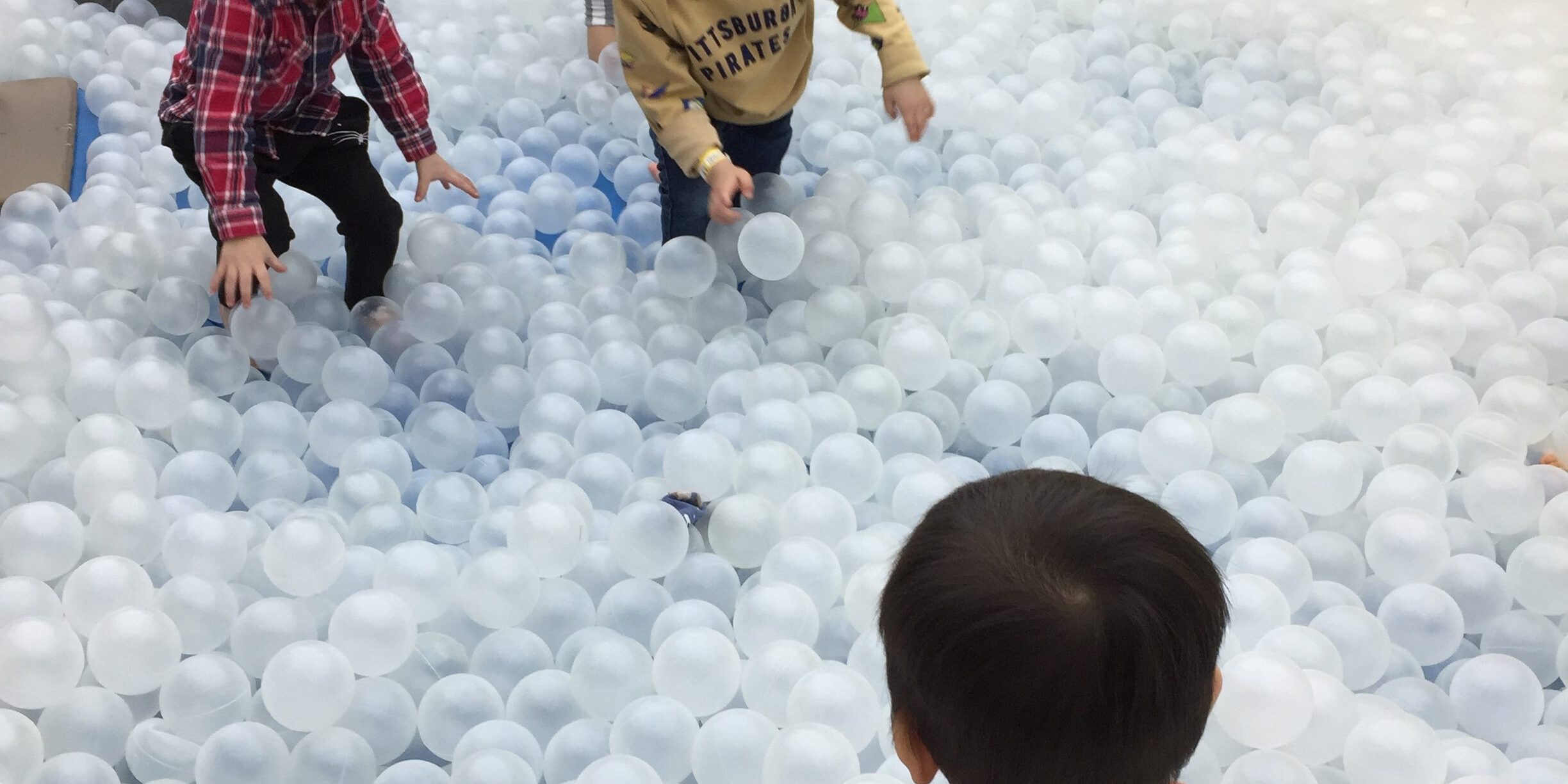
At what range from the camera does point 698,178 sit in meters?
1.58

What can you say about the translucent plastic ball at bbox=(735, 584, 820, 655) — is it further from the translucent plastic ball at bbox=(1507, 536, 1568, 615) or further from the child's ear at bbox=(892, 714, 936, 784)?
the translucent plastic ball at bbox=(1507, 536, 1568, 615)

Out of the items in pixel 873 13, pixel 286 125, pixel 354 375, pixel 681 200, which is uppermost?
pixel 873 13

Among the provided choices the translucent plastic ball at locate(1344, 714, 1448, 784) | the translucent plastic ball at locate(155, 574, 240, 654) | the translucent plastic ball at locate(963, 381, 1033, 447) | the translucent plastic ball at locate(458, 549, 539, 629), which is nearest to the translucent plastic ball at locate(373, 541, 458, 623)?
the translucent plastic ball at locate(458, 549, 539, 629)

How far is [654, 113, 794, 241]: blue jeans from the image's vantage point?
159 centimetres

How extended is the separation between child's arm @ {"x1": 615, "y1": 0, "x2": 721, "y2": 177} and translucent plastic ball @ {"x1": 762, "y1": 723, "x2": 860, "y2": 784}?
0.71 m

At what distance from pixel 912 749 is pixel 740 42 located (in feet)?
3.39

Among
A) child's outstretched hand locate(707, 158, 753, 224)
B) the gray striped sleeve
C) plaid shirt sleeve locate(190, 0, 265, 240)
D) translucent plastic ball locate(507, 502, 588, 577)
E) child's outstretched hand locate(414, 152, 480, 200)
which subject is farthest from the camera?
the gray striped sleeve

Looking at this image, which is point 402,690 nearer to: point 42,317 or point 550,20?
point 42,317

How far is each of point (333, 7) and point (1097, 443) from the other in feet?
3.12

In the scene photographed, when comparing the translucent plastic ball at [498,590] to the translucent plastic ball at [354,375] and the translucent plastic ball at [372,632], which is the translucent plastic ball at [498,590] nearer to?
the translucent plastic ball at [372,632]

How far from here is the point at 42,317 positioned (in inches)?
54.6

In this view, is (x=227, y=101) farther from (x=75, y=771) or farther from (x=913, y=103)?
(x=913, y=103)

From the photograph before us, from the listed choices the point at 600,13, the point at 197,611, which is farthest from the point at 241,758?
the point at 600,13

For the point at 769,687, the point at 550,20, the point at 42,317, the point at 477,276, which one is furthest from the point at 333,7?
the point at 769,687
